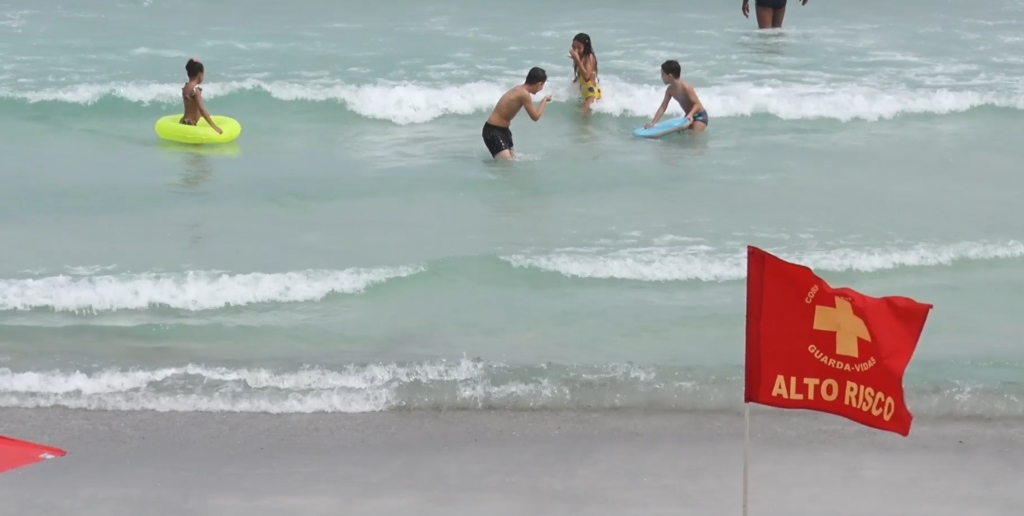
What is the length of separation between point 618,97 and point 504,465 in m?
9.81

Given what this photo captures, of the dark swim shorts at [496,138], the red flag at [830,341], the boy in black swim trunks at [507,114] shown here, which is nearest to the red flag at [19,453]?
the red flag at [830,341]

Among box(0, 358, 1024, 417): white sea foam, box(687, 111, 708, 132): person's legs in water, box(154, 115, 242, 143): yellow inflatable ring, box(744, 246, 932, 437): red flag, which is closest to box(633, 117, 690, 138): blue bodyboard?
box(687, 111, 708, 132): person's legs in water

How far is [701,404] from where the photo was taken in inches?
288

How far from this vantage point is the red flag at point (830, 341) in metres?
4.72

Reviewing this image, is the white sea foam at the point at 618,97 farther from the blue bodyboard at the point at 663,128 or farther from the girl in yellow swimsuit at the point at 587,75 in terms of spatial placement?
the blue bodyboard at the point at 663,128

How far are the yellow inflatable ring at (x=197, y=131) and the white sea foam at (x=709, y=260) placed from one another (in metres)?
5.04

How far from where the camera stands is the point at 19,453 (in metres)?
4.17

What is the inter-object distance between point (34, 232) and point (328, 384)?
4495 millimetres

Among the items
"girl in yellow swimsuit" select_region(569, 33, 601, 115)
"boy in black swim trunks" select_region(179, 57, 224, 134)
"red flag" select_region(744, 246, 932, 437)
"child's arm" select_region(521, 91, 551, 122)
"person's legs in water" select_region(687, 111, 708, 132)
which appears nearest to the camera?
"red flag" select_region(744, 246, 932, 437)

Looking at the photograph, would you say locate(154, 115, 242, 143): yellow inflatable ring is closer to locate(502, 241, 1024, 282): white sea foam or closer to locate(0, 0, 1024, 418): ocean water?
locate(0, 0, 1024, 418): ocean water

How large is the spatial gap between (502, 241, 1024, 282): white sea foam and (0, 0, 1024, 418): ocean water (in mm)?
31

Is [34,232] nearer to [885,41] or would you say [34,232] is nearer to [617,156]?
[617,156]

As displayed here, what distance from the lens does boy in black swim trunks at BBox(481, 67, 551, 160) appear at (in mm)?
12500

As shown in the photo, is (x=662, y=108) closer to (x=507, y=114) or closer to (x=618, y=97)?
(x=618, y=97)
